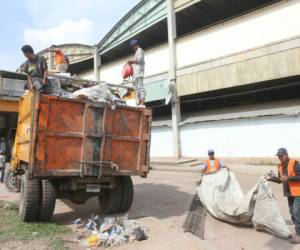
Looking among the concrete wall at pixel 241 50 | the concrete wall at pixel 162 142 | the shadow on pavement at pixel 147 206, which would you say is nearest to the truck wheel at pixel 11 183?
the shadow on pavement at pixel 147 206

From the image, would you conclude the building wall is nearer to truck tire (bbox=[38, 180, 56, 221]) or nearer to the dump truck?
the dump truck

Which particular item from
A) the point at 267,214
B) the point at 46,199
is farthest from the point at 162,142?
the point at 267,214

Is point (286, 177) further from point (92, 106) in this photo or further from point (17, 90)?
point (17, 90)

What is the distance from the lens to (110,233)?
14.9 feet

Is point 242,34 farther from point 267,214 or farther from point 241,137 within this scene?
point 267,214

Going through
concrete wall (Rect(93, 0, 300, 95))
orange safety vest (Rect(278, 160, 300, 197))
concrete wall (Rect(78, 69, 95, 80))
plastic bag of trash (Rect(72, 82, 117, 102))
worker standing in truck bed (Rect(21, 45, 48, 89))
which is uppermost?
concrete wall (Rect(78, 69, 95, 80))

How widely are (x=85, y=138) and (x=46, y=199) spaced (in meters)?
1.22

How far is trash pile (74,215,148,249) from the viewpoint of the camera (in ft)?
14.1

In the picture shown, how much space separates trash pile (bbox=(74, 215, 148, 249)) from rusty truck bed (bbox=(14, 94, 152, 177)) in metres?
0.85

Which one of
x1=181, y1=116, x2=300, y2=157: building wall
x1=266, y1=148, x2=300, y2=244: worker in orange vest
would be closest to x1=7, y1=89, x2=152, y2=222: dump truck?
x1=266, y1=148, x2=300, y2=244: worker in orange vest

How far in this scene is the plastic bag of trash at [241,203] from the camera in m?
4.70

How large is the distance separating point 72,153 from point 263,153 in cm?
1193

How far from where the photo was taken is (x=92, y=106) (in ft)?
Result: 17.4

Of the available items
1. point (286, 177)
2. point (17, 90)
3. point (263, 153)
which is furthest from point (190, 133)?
point (286, 177)
